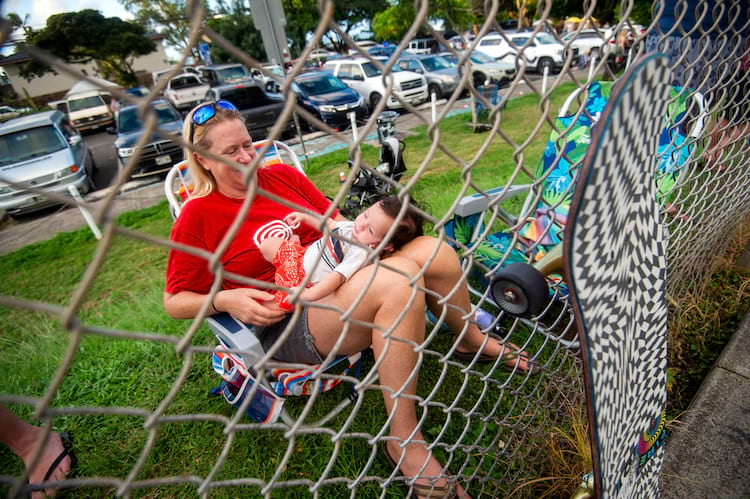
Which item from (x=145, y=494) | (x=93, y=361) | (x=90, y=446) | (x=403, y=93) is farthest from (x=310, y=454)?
(x=403, y=93)

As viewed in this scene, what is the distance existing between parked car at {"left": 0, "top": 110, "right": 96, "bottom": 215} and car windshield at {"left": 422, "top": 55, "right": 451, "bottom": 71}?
9.93m

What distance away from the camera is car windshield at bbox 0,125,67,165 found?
707cm

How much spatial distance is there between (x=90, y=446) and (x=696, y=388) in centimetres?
301

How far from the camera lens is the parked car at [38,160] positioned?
6.54 metres

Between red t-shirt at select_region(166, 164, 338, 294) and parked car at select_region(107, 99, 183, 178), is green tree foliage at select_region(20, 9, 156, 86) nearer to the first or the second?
parked car at select_region(107, 99, 183, 178)

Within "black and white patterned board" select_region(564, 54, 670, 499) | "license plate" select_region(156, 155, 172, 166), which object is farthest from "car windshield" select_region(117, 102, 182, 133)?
"black and white patterned board" select_region(564, 54, 670, 499)

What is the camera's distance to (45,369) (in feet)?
8.36

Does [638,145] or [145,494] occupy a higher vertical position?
[638,145]

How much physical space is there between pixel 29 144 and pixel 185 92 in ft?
27.6

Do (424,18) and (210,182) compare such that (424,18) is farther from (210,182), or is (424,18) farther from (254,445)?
(254,445)

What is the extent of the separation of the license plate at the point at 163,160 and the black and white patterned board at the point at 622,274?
340 inches

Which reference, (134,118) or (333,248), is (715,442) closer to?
(333,248)

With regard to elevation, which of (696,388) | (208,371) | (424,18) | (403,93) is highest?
(424,18)

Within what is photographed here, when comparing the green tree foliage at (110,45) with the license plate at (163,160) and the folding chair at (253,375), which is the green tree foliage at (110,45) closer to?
the license plate at (163,160)
